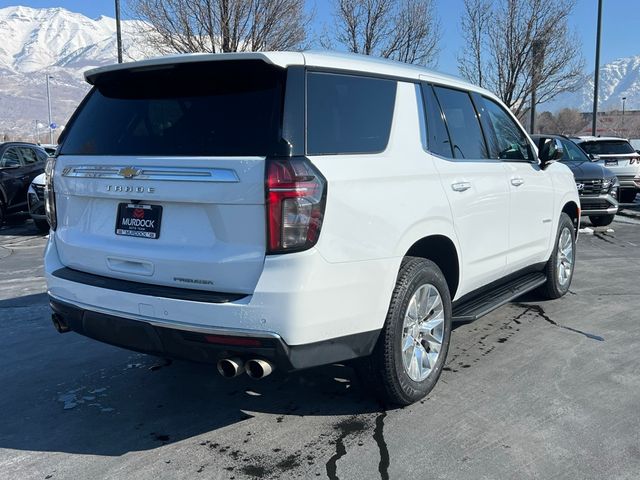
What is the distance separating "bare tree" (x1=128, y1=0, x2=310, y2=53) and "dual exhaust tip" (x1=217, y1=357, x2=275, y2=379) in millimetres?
14653

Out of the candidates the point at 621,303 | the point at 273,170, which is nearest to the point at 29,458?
the point at 273,170

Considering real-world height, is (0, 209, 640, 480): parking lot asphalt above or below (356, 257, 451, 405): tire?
below

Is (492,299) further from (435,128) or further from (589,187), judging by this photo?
(589,187)

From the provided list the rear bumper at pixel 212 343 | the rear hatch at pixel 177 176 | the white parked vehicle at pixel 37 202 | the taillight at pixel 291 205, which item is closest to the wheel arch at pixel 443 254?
the rear bumper at pixel 212 343

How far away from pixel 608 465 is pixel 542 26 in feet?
63.2

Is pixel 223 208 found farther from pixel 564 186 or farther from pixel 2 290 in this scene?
pixel 2 290

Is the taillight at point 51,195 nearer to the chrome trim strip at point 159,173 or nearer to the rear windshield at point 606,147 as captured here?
the chrome trim strip at point 159,173

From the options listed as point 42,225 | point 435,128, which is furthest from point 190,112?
point 42,225

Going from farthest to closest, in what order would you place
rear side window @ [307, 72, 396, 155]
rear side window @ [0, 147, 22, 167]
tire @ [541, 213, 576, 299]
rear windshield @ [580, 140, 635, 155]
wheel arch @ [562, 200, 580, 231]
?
rear windshield @ [580, 140, 635, 155], rear side window @ [0, 147, 22, 167], wheel arch @ [562, 200, 580, 231], tire @ [541, 213, 576, 299], rear side window @ [307, 72, 396, 155]

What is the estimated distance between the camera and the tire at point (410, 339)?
3.39m

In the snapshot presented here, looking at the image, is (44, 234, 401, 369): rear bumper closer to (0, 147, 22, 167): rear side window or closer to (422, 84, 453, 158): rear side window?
(422, 84, 453, 158): rear side window

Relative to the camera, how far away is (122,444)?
334 cm

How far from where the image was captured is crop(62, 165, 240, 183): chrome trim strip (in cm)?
290

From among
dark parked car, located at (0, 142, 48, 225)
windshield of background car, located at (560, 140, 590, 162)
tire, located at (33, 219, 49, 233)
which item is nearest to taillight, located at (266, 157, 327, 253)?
tire, located at (33, 219, 49, 233)
